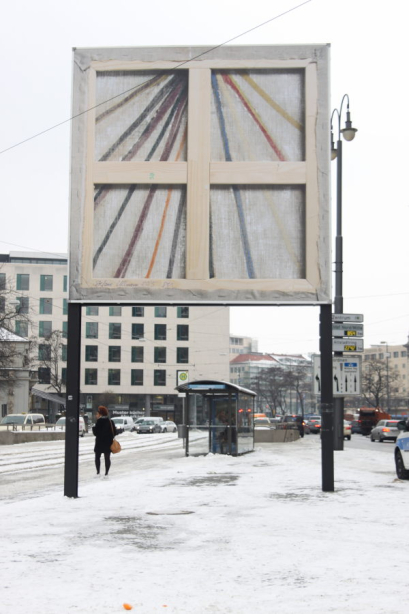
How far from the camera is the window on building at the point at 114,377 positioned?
93.1 meters

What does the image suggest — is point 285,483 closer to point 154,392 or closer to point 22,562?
point 22,562

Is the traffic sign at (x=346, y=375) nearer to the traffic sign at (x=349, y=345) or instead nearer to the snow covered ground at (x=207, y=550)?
the traffic sign at (x=349, y=345)

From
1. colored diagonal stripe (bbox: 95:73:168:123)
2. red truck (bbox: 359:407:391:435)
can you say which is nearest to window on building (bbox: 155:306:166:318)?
red truck (bbox: 359:407:391:435)

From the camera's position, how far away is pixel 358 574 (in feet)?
22.6

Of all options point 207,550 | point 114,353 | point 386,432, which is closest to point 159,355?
point 114,353

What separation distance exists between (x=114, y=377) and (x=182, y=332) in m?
9.77

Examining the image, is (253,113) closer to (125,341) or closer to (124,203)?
(124,203)

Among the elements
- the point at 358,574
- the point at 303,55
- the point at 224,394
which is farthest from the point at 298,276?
the point at 224,394

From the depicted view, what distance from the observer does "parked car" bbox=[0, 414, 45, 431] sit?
49469 millimetres

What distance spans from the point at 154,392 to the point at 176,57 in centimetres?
8222

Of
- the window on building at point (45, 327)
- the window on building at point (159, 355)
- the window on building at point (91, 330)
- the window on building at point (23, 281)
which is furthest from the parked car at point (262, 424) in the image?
the window on building at point (23, 281)

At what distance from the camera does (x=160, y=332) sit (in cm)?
9562

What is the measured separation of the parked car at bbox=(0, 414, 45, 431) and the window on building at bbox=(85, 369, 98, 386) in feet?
127

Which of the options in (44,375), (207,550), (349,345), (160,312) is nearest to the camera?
(207,550)
